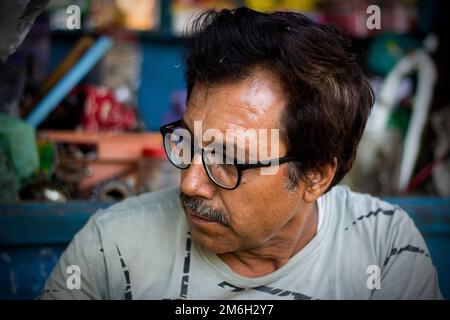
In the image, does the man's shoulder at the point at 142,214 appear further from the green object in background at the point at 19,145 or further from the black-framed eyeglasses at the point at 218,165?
the green object in background at the point at 19,145

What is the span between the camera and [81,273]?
173 centimetres

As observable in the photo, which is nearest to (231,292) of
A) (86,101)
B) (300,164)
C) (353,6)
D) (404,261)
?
(300,164)

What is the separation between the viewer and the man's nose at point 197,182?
1.65 meters

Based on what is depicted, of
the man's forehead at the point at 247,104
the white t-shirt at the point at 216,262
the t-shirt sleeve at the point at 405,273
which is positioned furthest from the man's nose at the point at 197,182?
the t-shirt sleeve at the point at 405,273

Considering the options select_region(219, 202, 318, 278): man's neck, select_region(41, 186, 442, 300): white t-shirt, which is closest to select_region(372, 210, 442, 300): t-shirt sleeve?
select_region(41, 186, 442, 300): white t-shirt

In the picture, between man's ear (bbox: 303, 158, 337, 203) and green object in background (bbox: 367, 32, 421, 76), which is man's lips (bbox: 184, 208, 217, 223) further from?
green object in background (bbox: 367, 32, 421, 76)

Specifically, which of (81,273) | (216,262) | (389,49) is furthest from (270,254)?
(389,49)

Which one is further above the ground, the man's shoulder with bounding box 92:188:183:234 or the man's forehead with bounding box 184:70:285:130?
the man's forehead with bounding box 184:70:285:130

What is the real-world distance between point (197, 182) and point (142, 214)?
33 centimetres

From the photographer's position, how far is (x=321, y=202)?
202 centimetres

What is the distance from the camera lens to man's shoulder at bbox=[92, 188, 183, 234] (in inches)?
72.0

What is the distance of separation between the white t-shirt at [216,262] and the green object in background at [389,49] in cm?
326

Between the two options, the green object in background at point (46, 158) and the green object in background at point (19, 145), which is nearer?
the green object in background at point (19, 145)

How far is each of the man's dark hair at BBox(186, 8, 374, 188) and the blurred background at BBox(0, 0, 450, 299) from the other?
21 cm
